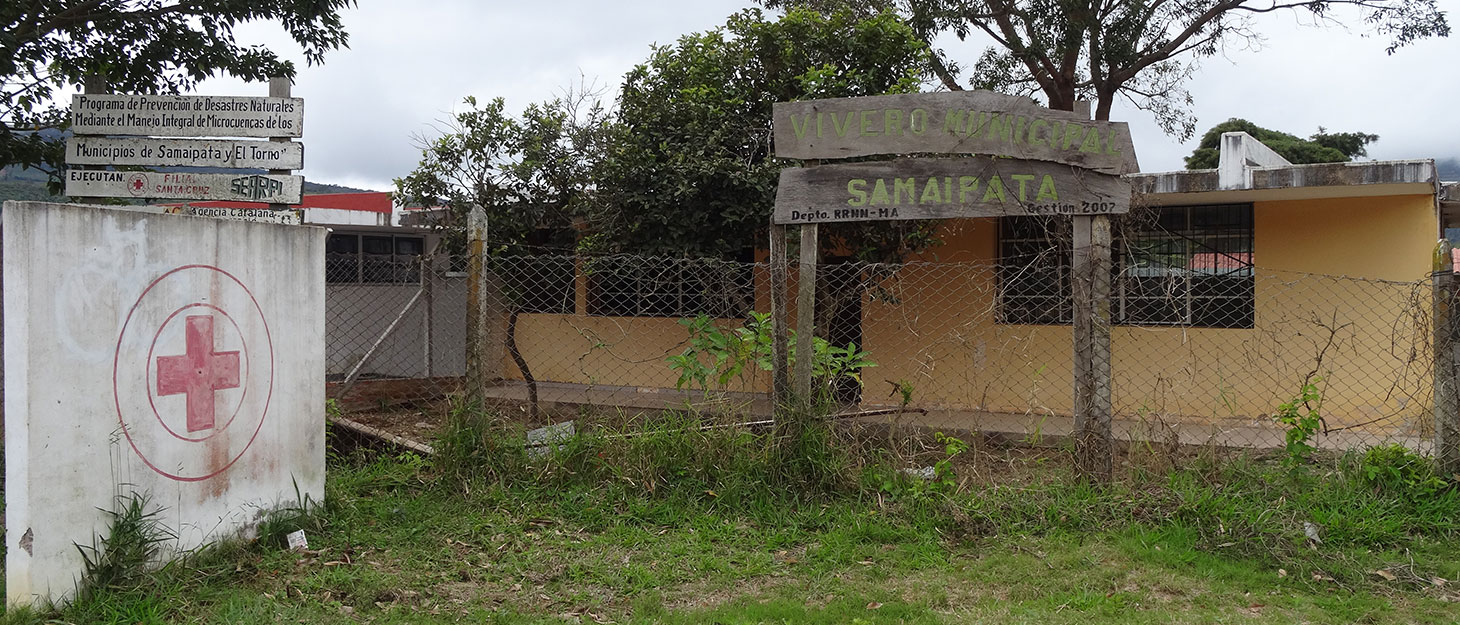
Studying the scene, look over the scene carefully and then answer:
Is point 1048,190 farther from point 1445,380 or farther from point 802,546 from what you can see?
point 802,546

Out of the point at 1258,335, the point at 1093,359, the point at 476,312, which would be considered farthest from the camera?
the point at 1258,335

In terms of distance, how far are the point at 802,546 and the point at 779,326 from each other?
1186 millimetres

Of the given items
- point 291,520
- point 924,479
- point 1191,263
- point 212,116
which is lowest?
point 291,520

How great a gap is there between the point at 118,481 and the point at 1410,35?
744 inches

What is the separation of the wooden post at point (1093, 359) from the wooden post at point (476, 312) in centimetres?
307

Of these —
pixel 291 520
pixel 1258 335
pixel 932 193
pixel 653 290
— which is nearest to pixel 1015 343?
pixel 1258 335

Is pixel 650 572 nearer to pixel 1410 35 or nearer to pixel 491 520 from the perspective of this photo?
pixel 491 520

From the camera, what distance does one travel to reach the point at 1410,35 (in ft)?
51.3

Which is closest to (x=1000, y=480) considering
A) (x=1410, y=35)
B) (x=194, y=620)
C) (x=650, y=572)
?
(x=650, y=572)

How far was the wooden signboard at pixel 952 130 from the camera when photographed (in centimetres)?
484

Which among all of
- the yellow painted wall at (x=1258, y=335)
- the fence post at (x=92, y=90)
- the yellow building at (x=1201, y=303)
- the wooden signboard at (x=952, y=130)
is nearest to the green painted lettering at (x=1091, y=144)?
the wooden signboard at (x=952, y=130)

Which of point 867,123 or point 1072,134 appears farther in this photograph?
point 867,123

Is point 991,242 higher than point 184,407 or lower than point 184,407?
higher

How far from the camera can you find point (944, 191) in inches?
195
